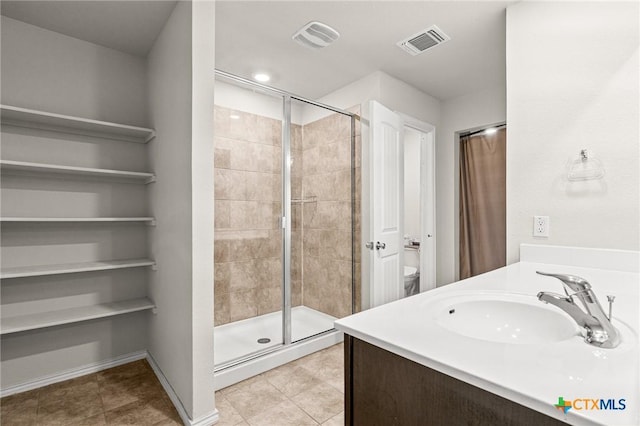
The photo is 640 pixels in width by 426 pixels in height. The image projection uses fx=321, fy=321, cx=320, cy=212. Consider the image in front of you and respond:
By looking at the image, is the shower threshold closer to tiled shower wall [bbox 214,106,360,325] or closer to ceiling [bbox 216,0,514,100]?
tiled shower wall [bbox 214,106,360,325]

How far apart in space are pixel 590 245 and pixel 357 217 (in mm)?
1740

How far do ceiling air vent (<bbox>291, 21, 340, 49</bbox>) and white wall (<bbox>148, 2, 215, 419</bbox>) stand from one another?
763 mm

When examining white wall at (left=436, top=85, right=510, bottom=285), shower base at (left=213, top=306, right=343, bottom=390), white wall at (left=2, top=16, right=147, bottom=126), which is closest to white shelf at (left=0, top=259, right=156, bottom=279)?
shower base at (left=213, top=306, right=343, bottom=390)

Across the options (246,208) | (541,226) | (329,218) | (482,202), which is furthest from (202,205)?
(482,202)

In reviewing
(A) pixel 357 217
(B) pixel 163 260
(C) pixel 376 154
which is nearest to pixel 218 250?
(B) pixel 163 260

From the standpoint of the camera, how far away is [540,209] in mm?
1837

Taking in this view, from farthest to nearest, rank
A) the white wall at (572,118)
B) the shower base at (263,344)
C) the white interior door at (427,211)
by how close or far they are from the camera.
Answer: the white interior door at (427,211) → the shower base at (263,344) → the white wall at (572,118)

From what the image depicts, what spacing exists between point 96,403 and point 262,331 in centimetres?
119

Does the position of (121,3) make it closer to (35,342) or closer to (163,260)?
(163,260)

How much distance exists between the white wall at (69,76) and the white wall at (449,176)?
310cm

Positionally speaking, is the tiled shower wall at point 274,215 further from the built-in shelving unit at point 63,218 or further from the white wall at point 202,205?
the white wall at point 202,205

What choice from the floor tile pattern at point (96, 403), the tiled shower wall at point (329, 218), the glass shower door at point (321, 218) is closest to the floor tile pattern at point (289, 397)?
the floor tile pattern at point (96, 403)

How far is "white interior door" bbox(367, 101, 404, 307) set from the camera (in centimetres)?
278

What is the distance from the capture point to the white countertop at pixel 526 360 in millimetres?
520
